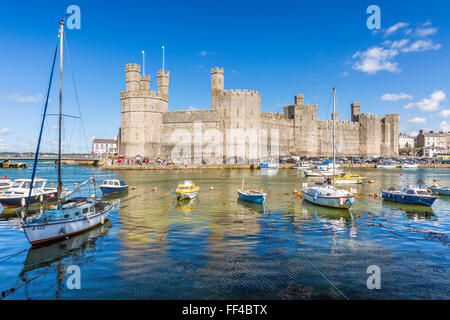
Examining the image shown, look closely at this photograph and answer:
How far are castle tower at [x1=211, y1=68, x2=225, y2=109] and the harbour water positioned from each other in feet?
183

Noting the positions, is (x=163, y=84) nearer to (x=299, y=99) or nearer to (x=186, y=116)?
(x=186, y=116)

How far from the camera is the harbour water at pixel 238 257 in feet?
25.6

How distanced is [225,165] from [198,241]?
5275 cm

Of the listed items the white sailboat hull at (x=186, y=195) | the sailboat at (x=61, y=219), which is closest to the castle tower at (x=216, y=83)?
the white sailboat hull at (x=186, y=195)

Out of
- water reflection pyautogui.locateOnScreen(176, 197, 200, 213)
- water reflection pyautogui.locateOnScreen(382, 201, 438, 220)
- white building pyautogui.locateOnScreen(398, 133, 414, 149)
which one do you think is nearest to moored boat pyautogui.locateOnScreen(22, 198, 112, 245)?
water reflection pyautogui.locateOnScreen(176, 197, 200, 213)

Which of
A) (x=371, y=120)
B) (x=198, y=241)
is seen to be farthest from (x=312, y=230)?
(x=371, y=120)

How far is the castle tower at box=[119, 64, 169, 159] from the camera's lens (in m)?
66.4

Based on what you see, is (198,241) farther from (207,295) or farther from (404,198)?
(404,198)

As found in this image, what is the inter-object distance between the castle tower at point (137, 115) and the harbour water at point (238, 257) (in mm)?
50801

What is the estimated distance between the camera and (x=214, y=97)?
70.6m

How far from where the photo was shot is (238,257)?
33.2 feet

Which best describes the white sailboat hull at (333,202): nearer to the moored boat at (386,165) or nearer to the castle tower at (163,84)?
the castle tower at (163,84)

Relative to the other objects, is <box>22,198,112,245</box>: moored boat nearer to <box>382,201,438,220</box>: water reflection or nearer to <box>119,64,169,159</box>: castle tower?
<box>382,201,438,220</box>: water reflection

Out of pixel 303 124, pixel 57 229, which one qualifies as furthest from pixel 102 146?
pixel 57 229
